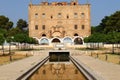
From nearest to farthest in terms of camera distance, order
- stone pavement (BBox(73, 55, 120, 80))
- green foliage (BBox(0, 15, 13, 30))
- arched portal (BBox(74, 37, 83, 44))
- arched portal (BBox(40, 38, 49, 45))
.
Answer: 1. stone pavement (BBox(73, 55, 120, 80))
2. arched portal (BBox(40, 38, 49, 45))
3. arched portal (BBox(74, 37, 83, 44))
4. green foliage (BBox(0, 15, 13, 30))

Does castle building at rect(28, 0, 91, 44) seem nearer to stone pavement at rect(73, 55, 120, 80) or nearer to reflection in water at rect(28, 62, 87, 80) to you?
stone pavement at rect(73, 55, 120, 80)

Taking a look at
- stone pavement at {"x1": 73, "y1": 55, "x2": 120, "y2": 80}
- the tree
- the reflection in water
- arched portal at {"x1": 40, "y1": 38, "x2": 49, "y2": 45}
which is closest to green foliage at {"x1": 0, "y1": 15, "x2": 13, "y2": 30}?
the tree

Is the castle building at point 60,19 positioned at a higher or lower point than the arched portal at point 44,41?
higher

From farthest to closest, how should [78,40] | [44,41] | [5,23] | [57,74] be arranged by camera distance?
1. [5,23]
2. [78,40]
3. [44,41]
4. [57,74]

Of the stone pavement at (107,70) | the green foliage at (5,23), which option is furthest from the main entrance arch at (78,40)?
the stone pavement at (107,70)

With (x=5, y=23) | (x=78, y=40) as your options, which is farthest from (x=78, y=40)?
(x=5, y=23)

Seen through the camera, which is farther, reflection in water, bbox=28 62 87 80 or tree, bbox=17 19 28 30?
tree, bbox=17 19 28 30

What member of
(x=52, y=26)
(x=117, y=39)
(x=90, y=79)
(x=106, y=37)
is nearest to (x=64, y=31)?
(x=52, y=26)

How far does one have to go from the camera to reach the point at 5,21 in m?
83.3

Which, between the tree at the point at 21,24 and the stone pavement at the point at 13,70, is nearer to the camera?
the stone pavement at the point at 13,70

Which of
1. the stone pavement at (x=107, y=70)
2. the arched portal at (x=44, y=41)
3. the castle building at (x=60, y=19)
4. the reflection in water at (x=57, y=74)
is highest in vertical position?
the castle building at (x=60, y=19)

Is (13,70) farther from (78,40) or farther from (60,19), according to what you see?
(60,19)

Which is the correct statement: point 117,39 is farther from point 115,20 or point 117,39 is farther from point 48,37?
point 115,20

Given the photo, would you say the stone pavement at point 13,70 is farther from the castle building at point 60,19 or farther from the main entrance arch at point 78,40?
the castle building at point 60,19
